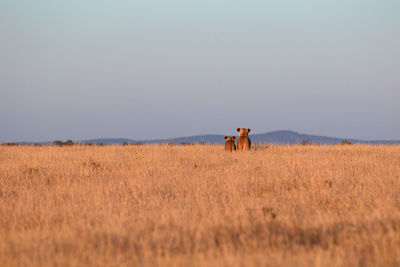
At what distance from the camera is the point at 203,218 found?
612 cm

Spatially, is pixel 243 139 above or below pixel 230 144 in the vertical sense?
above

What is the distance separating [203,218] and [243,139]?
40.4ft

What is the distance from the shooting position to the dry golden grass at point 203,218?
4613 millimetres

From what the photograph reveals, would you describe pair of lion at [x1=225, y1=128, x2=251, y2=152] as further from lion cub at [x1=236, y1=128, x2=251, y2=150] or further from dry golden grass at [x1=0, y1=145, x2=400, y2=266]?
dry golden grass at [x1=0, y1=145, x2=400, y2=266]

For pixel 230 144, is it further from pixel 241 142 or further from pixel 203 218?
pixel 203 218

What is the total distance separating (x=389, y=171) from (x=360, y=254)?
23.1 ft

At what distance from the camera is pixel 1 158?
1625 centimetres

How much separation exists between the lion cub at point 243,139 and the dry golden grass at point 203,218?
20.6 ft

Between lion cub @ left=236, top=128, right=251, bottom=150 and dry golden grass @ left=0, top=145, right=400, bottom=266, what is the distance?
20.6 feet

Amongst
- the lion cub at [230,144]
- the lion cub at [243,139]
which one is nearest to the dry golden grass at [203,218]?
the lion cub at [243,139]

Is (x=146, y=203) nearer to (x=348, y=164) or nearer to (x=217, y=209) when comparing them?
(x=217, y=209)

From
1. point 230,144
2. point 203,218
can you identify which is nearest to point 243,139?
point 230,144

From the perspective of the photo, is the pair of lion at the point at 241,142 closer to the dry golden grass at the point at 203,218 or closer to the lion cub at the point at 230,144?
the lion cub at the point at 230,144

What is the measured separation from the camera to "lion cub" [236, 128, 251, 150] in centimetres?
1811
